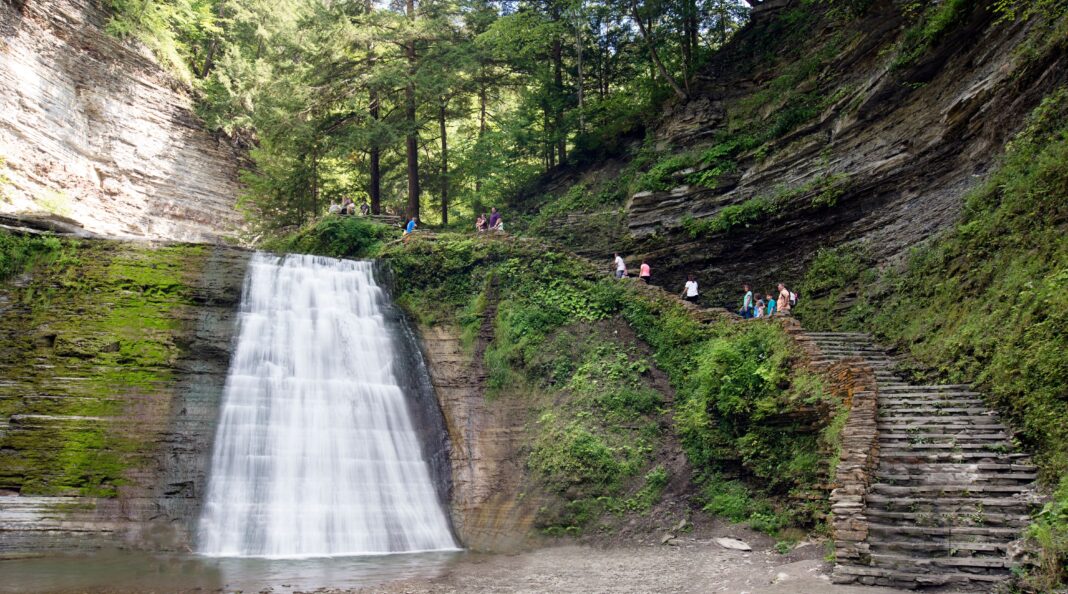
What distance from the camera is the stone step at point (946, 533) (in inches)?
335

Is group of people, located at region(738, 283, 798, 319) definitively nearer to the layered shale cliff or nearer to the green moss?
the layered shale cliff

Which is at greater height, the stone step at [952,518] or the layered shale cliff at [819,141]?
the layered shale cliff at [819,141]

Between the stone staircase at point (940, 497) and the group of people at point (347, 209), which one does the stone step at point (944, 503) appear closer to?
the stone staircase at point (940, 497)

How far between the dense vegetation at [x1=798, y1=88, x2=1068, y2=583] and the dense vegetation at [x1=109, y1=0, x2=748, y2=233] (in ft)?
39.7

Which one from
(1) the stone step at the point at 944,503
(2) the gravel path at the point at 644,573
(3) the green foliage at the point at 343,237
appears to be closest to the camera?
(1) the stone step at the point at 944,503

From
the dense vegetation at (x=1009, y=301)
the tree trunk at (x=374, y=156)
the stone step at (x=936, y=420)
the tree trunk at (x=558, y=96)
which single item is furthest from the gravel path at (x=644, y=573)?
the tree trunk at (x=558, y=96)

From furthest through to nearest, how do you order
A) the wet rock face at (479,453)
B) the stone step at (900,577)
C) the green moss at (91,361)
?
1. the wet rock face at (479,453)
2. the green moss at (91,361)
3. the stone step at (900,577)

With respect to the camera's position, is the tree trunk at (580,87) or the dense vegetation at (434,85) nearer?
the dense vegetation at (434,85)

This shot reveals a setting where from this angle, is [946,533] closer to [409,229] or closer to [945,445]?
[945,445]

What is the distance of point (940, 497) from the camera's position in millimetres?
9469

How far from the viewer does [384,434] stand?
15641 millimetres

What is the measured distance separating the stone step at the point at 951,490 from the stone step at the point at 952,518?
0.40 m

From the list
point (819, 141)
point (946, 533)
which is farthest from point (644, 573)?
point (819, 141)

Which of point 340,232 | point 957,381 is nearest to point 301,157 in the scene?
point 340,232
